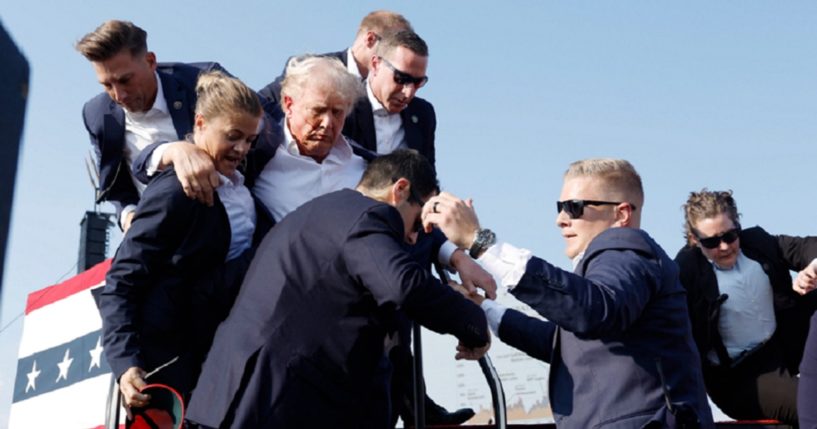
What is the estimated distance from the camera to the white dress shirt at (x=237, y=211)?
138 inches

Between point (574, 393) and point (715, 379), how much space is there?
220cm

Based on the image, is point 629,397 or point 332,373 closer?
point 332,373

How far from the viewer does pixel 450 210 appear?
3199mm

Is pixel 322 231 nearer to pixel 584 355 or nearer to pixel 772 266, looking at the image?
pixel 584 355

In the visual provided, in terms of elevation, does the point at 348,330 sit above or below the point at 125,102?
below

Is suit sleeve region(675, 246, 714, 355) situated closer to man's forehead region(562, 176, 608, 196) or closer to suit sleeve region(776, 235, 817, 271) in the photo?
suit sleeve region(776, 235, 817, 271)

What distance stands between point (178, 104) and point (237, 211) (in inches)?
26.0

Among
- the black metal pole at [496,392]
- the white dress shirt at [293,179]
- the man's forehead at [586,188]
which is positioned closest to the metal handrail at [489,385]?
the black metal pole at [496,392]

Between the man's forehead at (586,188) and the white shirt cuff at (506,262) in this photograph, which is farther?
the man's forehead at (586,188)

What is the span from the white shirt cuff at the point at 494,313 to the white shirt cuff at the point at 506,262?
641 mm

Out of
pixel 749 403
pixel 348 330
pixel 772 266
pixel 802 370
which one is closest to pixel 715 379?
pixel 749 403

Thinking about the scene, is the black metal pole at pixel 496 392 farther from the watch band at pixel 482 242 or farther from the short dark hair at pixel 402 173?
the short dark hair at pixel 402 173

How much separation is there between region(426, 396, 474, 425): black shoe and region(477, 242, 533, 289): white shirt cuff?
5.88 feet

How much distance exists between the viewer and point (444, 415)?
4.77 meters
